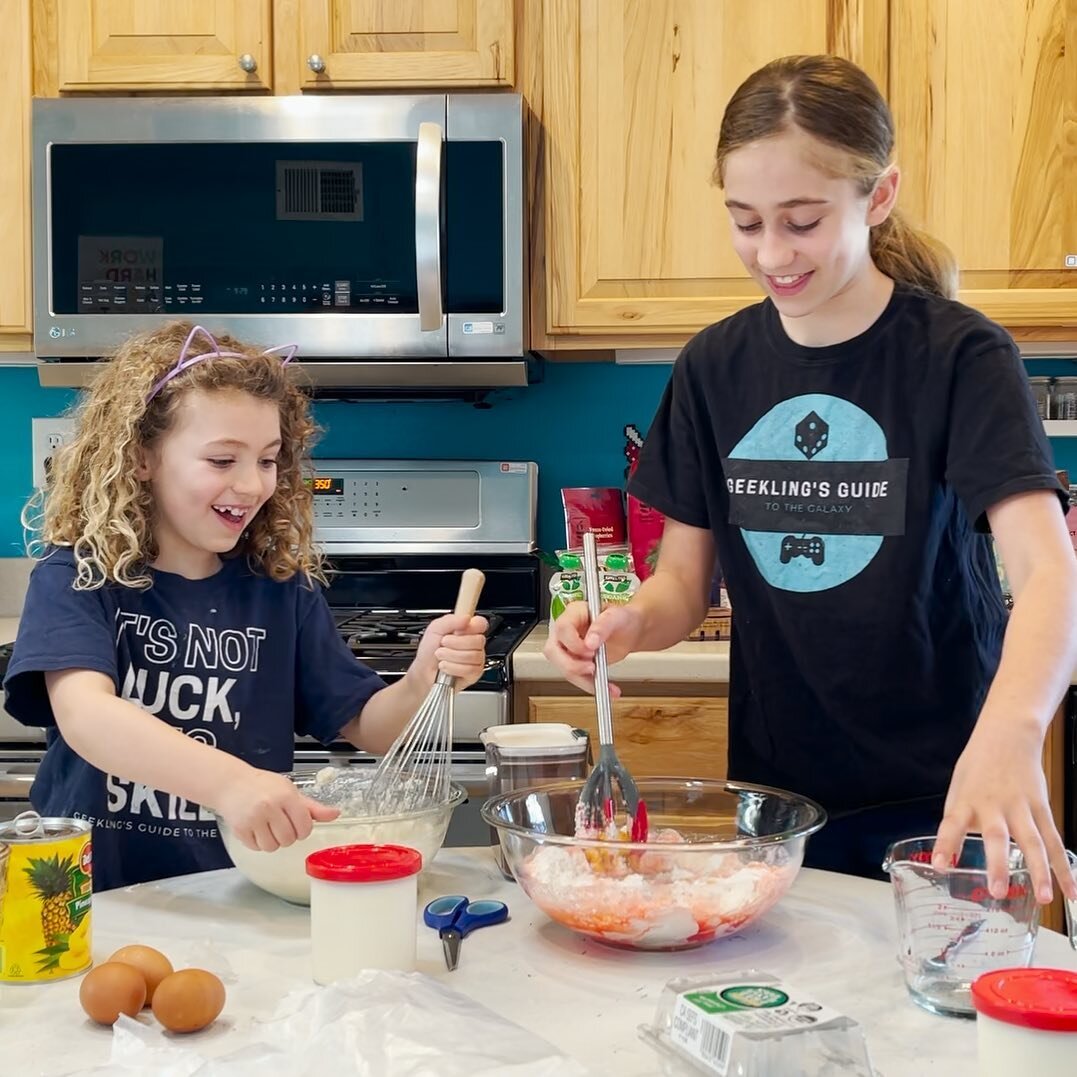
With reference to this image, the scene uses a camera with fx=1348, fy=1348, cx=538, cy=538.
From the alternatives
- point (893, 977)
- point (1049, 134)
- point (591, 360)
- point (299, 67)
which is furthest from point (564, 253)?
point (893, 977)

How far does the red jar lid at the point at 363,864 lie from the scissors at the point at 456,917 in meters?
0.07

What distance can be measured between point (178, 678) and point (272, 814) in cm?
47

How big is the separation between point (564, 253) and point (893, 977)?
1.69 m

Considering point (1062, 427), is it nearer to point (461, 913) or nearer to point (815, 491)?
point (815, 491)

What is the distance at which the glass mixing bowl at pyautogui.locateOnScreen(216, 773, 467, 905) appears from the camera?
108 cm

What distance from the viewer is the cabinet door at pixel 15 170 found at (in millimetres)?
2420

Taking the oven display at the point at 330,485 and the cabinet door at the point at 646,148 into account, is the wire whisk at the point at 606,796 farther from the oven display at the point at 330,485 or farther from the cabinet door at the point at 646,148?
the oven display at the point at 330,485

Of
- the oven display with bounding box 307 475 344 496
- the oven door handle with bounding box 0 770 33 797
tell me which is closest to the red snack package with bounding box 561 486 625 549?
the oven display with bounding box 307 475 344 496

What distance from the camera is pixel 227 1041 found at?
839mm

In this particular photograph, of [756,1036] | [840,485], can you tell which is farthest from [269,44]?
[756,1036]

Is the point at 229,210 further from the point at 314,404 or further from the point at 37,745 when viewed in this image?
the point at 37,745

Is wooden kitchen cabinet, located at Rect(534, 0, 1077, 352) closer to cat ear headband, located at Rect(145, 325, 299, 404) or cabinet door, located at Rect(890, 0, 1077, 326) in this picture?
cabinet door, located at Rect(890, 0, 1077, 326)

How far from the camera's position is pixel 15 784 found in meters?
2.12

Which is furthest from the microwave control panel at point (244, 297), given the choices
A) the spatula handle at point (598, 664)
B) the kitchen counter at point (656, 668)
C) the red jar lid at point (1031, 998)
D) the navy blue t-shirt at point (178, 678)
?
the red jar lid at point (1031, 998)
